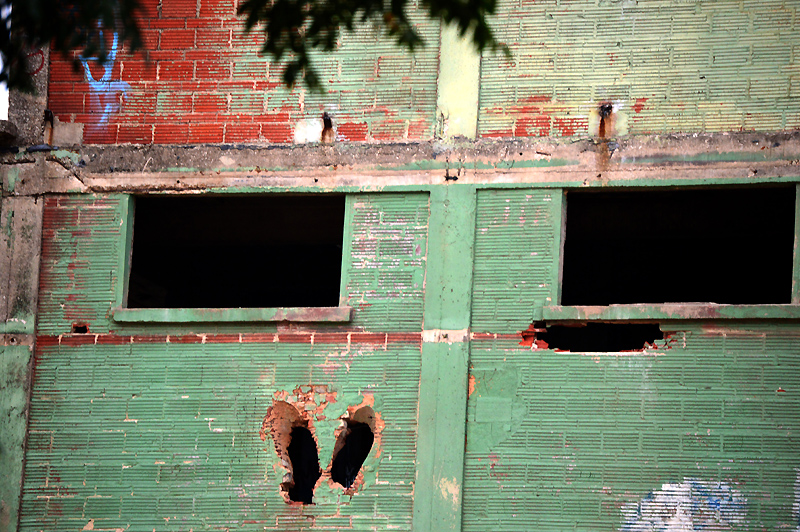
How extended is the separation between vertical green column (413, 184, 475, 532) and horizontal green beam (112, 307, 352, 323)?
2.77ft

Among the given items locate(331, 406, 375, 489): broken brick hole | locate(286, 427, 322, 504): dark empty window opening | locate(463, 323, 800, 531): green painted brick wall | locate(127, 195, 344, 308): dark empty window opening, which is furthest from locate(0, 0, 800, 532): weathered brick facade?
locate(286, 427, 322, 504): dark empty window opening

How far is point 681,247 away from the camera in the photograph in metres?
12.8

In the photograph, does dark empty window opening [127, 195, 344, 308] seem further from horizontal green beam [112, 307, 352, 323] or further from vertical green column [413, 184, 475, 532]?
vertical green column [413, 184, 475, 532]

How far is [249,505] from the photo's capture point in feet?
30.6

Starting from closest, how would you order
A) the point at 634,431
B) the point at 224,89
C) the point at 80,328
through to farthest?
the point at 634,431 < the point at 80,328 < the point at 224,89

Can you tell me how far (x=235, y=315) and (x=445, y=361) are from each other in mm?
1968

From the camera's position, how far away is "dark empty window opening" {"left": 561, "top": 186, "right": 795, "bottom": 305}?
1146cm

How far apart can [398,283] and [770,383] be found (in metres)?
3.32

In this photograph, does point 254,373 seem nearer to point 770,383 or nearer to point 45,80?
point 45,80

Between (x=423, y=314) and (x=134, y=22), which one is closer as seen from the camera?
(x=134, y=22)

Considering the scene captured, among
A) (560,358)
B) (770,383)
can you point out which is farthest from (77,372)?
(770,383)

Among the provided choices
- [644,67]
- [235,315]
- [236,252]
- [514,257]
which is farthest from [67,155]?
[644,67]

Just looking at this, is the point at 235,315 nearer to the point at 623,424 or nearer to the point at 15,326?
the point at 15,326

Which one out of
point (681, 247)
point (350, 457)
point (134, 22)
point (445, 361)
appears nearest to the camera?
point (134, 22)
